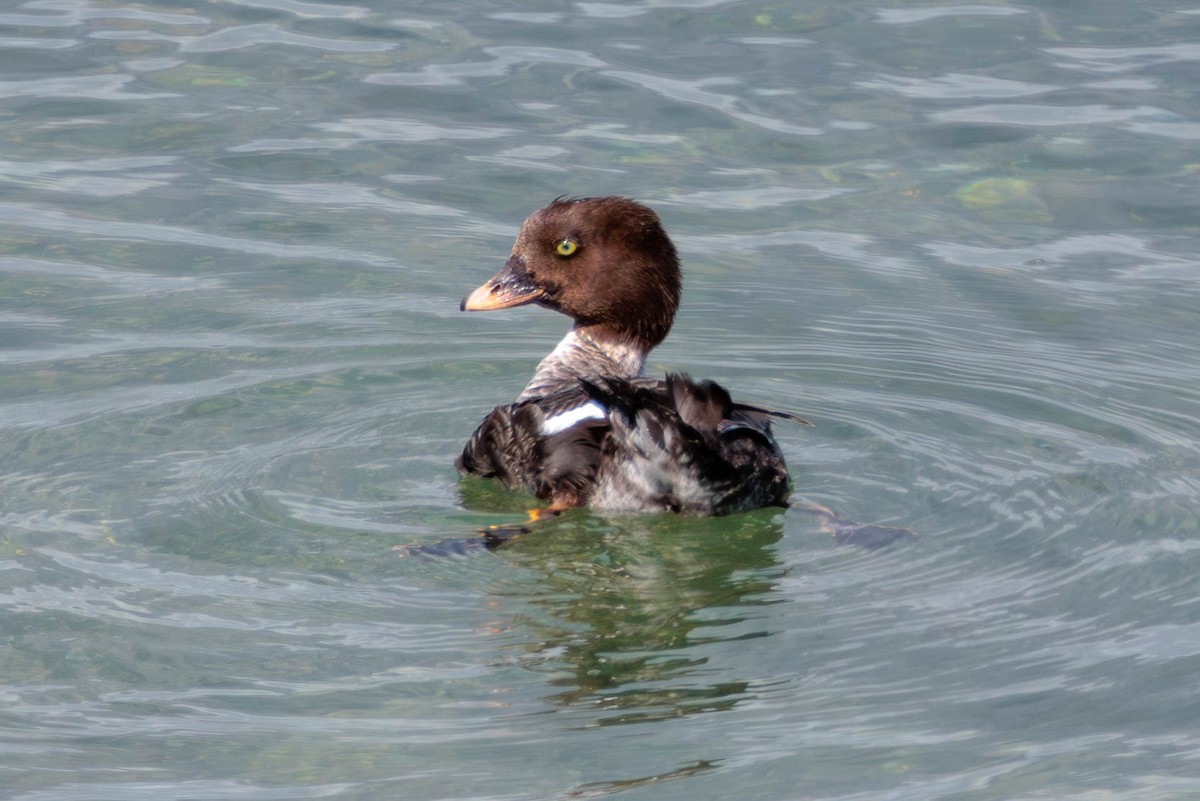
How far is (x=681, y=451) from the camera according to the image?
6727mm

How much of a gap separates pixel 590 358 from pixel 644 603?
2031 mm

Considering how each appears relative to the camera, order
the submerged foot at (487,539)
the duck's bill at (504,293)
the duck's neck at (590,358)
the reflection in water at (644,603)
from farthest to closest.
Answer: the duck's bill at (504,293), the duck's neck at (590,358), the submerged foot at (487,539), the reflection in water at (644,603)

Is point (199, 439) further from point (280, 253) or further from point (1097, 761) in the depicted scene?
point (1097, 761)

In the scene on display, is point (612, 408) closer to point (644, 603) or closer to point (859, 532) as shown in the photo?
point (644, 603)

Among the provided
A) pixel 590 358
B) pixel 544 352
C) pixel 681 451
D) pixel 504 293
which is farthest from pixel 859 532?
pixel 544 352

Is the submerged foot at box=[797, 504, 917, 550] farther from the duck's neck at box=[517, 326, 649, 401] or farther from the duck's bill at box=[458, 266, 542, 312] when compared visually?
the duck's bill at box=[458, 266, 542, 312]

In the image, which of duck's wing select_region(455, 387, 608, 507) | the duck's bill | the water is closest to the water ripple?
the water

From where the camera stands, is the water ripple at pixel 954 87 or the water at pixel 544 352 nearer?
the water at pixel 544 352

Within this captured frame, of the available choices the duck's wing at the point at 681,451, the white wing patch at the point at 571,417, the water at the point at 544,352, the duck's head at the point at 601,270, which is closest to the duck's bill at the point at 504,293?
the duck's head at the point at 601,270

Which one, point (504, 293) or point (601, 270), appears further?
point (504, 293)

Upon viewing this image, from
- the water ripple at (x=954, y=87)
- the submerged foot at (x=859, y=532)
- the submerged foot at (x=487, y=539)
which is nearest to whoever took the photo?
the submerged foot at (x=487, y=539)

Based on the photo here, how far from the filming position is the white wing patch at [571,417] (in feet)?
23.1

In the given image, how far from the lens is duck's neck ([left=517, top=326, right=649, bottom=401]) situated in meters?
8.04

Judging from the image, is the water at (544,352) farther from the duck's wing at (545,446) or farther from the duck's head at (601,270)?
the duck's head at (601,270)
